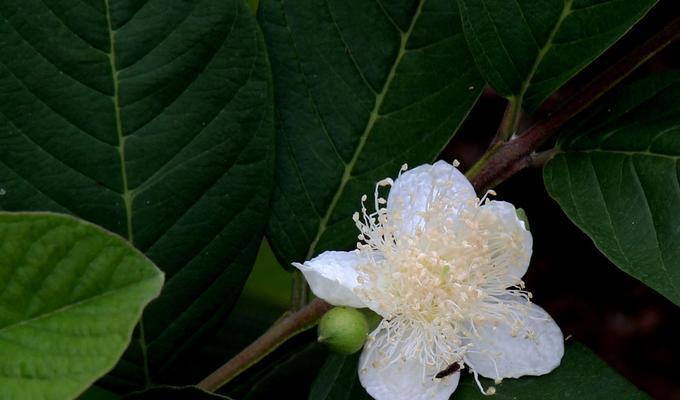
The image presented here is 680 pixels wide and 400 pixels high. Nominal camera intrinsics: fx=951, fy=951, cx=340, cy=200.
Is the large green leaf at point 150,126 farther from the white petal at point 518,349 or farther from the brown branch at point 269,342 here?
the white petal at point 518,349

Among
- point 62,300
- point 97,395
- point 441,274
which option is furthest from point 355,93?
point 97,395

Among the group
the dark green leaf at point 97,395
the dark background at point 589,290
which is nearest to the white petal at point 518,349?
the dark green leaf at point 97,395

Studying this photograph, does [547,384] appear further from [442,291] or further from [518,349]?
[442,291]

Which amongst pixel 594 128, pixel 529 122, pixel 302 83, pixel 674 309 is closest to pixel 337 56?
pixel 302 83

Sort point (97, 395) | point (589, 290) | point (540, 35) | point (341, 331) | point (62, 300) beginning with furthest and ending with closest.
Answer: point (589, 290) → point (97, 395) → point (540, 35) → point (341, 331) → point (62, 300)

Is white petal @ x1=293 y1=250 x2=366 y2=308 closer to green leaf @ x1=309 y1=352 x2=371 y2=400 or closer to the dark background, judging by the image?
green leaf @ x1=309 y1=352 x2=371 y2=400

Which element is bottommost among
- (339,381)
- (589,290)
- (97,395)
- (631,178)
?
(589,290)

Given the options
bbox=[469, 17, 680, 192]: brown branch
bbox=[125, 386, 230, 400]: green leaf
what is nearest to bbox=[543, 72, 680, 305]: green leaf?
bbox=[469, 17, 680, 192]: brown branch
